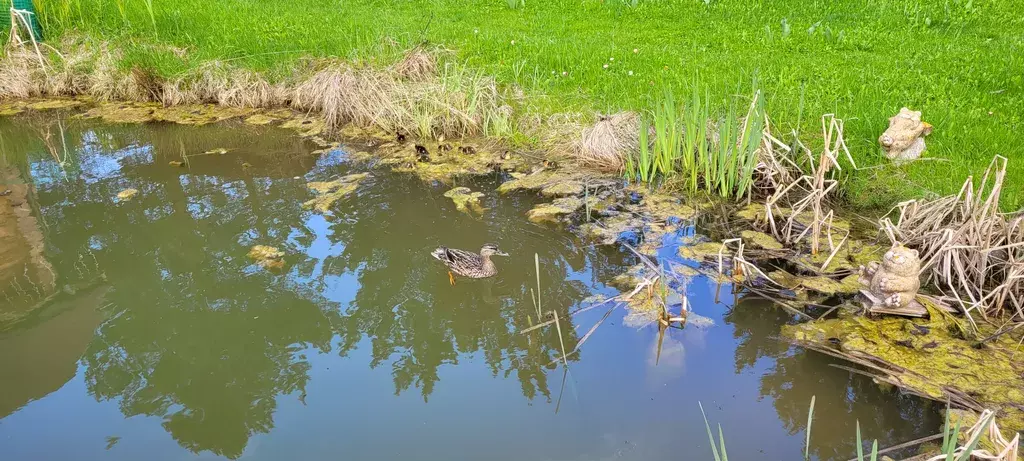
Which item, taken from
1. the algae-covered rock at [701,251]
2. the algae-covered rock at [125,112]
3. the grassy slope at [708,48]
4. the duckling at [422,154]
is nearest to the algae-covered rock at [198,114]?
the algae-covered rock at [125,112]

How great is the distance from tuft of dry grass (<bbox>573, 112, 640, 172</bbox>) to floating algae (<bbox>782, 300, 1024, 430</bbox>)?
263 cm

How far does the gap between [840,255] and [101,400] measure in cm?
494

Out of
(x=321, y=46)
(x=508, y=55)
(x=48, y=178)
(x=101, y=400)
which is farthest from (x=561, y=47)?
(x=101, y=400)

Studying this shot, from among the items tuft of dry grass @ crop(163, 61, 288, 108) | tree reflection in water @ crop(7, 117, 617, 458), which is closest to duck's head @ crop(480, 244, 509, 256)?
tree reflection in water @ crop(7, 117, 617, 458)

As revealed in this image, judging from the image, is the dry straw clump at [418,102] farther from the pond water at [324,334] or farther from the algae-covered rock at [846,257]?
the algae-covered rock at [846,257]

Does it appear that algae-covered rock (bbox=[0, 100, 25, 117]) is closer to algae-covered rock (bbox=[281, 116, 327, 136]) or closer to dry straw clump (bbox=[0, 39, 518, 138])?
dry straw clump (bbox=[0, 39, 518, 138])

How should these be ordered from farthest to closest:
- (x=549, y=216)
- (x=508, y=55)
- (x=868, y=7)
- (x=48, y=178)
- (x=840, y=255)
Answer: (x=868, y=7), (x=508, y=55), (x=48, y=178), (x=549, y=216), (x=840, y=255)

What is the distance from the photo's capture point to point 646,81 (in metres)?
7.74

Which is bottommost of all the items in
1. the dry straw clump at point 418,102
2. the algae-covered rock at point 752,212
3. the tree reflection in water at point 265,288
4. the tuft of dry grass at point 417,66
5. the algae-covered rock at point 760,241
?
the tree reflection in water at point 265,288

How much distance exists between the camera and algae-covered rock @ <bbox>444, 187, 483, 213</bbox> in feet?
21.2

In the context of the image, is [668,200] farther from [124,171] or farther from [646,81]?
[124,171]

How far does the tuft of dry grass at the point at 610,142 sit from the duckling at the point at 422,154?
5.23 ft

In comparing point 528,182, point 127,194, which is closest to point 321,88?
point 127,194

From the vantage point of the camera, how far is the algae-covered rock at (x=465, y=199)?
6449 millimetres
